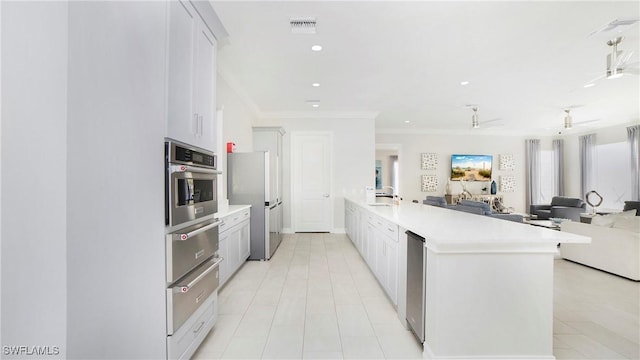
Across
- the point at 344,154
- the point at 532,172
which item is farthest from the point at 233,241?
the point at 532,172

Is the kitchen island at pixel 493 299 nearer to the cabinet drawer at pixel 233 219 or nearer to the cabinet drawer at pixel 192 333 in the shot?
the cabinet drawer at pixel 192 333

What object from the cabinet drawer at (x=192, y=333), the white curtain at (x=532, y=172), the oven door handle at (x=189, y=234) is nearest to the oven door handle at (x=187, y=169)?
the oven door handle at (x=189, y=234)

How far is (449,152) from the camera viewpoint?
28.5 feet

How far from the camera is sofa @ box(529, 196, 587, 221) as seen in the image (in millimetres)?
6621

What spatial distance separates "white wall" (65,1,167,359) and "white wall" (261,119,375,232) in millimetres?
4739

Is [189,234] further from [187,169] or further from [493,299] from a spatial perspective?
[493,299]

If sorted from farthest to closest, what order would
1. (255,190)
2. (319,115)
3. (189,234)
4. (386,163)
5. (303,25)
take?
1. (386,163)
2. (319,115)
3. (255,190)
4. (303,25)
5. (189,234)

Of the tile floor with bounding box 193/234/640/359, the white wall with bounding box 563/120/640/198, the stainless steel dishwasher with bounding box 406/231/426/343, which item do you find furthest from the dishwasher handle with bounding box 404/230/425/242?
the white wall with bounding box 563/120/640/198

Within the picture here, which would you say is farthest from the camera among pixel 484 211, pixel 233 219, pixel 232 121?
pixel 232 121

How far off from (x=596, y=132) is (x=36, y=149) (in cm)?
1130

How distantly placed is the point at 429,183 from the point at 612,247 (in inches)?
204

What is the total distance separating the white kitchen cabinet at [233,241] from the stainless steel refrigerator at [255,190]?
0.13 m

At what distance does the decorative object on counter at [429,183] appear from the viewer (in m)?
8.55

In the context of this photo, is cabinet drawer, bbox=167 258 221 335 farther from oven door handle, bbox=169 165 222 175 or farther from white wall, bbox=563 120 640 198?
white wall, bbox=563 120 640 198
